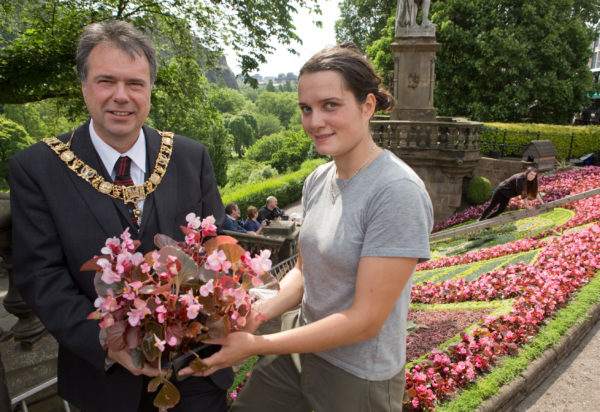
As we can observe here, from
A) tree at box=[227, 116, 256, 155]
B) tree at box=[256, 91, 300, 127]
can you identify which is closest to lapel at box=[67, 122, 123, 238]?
tree at box=[227, 116, 256, 155]

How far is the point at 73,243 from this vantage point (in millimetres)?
1949

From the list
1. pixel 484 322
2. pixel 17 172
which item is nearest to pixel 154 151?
pixel 17 172

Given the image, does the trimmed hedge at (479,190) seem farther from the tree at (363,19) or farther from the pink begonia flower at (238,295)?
the pink begonia flower at (238,295)

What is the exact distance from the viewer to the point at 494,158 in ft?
61.5

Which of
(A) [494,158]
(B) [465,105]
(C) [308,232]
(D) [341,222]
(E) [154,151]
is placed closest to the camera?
(D) [341,222]

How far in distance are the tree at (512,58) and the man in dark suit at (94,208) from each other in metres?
24.8

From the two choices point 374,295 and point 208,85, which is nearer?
point 374,295

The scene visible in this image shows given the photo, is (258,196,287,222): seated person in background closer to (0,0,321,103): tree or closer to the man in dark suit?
(0,0,321,103): tree

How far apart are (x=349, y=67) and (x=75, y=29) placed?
950 centimetres

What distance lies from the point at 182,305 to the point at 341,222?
2.43ft

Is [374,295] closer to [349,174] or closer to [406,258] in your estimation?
[406,258]

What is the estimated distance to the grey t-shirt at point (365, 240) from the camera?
167cm

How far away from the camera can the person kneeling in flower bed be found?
4.88 feet

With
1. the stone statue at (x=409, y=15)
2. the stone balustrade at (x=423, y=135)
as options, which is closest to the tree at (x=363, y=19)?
the stone statue at (x=409, y=15)
